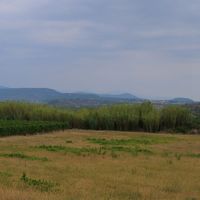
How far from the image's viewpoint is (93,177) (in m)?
12.8

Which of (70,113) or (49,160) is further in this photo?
(70,113)

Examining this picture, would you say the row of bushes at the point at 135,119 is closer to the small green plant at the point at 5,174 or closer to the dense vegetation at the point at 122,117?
the dense vegetation at the point at 122,117

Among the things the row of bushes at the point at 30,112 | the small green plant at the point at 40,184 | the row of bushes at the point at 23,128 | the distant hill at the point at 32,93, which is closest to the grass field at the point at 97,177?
the small green plant at the point at 40,184

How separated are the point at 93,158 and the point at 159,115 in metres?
29.1

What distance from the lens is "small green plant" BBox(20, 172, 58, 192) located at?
10148mm

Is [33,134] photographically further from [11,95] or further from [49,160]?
[11,95]

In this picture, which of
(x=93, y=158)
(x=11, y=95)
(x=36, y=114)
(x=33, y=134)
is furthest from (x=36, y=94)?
(x=93, y=158)

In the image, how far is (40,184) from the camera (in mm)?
10625

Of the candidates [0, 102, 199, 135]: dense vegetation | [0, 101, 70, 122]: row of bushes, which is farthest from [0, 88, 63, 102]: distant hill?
[0, 102, 199, 135]: dense vegetation

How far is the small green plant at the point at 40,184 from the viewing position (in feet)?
33.3

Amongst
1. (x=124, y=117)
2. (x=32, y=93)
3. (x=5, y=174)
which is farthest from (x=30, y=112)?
(x=32, y=93)

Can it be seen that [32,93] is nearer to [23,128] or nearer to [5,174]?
[23,128]

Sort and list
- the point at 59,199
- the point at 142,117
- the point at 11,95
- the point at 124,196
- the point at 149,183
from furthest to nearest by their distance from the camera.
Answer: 1. the point at 11,95
2. the point at 142,117
3. the point at 149,183
4. the point at 124,196
5. the point at 59,199

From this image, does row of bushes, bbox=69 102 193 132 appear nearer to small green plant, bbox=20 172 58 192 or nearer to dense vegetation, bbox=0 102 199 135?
dense vegetation, bbox=0 102 199 135
